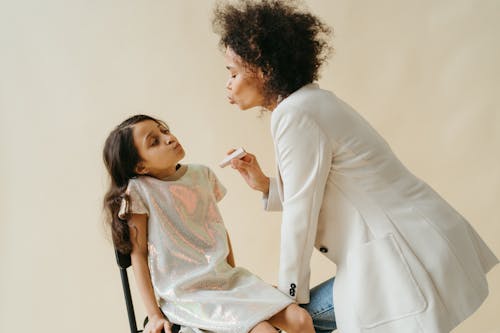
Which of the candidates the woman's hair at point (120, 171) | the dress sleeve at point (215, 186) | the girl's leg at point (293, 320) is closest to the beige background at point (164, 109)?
the dress sleeve at point (215, 186)

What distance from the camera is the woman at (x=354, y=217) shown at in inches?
50.7

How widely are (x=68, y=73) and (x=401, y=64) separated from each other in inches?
62.7

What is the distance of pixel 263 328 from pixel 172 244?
339 mm

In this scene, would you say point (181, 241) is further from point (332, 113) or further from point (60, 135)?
point (60, 135)

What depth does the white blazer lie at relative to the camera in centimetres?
129

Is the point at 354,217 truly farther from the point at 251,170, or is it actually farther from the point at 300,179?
the point at 251,170

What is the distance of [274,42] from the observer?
1415mm

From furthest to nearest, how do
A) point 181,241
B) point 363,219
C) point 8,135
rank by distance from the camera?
1. point 8,135
2. point 181,241
3. point 363,219

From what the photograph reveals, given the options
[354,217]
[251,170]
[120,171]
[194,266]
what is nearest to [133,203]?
[120,171]

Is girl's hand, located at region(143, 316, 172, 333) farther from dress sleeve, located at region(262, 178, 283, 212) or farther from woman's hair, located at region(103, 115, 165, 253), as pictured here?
dress sleeve, located at region(262, 178, 283, 212)

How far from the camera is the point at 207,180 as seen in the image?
5.40 feet

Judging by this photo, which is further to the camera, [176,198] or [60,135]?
[60,135]

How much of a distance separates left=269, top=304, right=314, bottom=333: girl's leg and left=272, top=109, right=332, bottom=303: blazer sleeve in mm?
74

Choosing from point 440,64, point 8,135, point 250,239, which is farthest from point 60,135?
point 440,64
